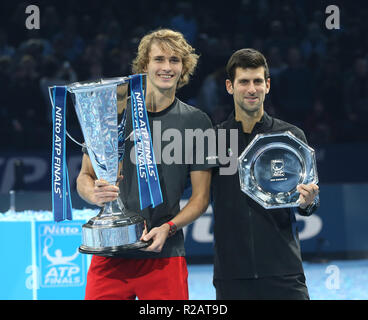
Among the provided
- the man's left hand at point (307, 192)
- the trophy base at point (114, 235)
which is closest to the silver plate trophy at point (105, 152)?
the trophy base at point (114, 235)

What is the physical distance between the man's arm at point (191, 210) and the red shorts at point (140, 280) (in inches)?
6.7

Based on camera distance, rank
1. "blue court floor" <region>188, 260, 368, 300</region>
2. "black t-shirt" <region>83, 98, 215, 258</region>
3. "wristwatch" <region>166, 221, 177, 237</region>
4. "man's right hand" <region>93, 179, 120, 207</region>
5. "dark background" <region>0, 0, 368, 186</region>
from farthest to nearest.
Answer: "dark background" <region>0, 0, 368, 186</region> < "blue court floor" <region>188, 260, 368, 300</region> < "black t-shirt" <region>83, 98, 215, 258</region> < "wristwatch" <region>166, 221, 177, 237</region> < "man's right hand" <region>93, 179, 120, 207</region>

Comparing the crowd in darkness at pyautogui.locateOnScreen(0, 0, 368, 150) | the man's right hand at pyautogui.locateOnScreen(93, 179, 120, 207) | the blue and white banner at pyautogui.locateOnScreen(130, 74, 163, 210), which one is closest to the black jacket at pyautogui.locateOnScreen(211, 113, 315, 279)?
the blue and white banner at pyautogui.locateOnScreen(130, 74, 163, 210)

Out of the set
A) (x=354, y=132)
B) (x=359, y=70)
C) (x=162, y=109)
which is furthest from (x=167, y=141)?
(x=359, y=70)

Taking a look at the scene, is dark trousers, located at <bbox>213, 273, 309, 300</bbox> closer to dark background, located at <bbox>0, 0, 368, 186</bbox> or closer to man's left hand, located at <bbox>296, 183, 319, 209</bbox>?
man's left hand, located at <bbox>296, 183, 319, 209</bbox>

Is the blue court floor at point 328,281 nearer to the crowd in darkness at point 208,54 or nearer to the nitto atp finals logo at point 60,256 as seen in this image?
the nitto atp finals logo at point 60,256

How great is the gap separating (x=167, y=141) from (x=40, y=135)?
476cm

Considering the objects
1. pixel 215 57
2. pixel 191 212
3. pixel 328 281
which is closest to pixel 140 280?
pixel 191 212

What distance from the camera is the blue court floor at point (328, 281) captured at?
17.9 feet

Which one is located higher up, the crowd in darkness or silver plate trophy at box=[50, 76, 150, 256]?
the crowd in darkness

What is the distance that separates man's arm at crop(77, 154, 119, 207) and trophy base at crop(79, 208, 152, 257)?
0.10m

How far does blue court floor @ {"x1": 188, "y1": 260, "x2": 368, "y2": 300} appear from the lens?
17.9ft

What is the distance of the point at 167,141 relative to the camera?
2982 mm

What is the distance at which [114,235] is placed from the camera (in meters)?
2.78
